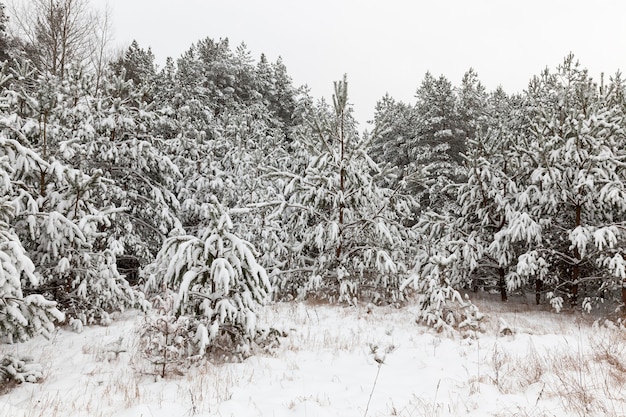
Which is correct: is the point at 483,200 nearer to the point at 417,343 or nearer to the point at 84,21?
the point at 417,343

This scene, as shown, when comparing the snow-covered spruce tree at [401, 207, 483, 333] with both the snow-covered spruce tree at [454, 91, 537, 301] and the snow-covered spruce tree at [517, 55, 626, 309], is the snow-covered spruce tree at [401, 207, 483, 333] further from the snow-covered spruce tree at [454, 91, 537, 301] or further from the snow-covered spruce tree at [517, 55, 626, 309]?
the snow-covered spruce tree at [517, 55, 626, 309]

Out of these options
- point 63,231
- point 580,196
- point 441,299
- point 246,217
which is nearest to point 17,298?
point 63,231

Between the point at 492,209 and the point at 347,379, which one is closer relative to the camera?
the point at 347,379

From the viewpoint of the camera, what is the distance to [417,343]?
23.2 feet

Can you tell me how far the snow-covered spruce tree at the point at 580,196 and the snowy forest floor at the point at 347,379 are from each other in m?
3.61

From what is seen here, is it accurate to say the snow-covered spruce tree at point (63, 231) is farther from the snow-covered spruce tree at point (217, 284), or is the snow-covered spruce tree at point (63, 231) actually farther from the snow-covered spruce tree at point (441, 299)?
the snow-covered spruce tree at point (441, 299)

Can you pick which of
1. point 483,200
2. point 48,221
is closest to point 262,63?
point 483,200

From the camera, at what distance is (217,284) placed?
5.91 m

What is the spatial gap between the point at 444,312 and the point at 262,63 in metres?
30.3

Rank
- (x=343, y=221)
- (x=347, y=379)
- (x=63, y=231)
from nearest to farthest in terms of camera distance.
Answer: (x=347, y=379), (x=63, y=231), (x=343, y=221)

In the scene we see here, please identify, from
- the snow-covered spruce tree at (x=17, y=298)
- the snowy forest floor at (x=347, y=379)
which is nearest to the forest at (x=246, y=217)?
the snow-covered spruce tree at (x=17, y=298)

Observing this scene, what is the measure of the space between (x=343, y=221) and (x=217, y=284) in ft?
19.7

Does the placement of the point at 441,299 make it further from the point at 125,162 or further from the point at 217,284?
the point at 125,162

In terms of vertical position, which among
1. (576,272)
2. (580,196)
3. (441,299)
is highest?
(580,196)
